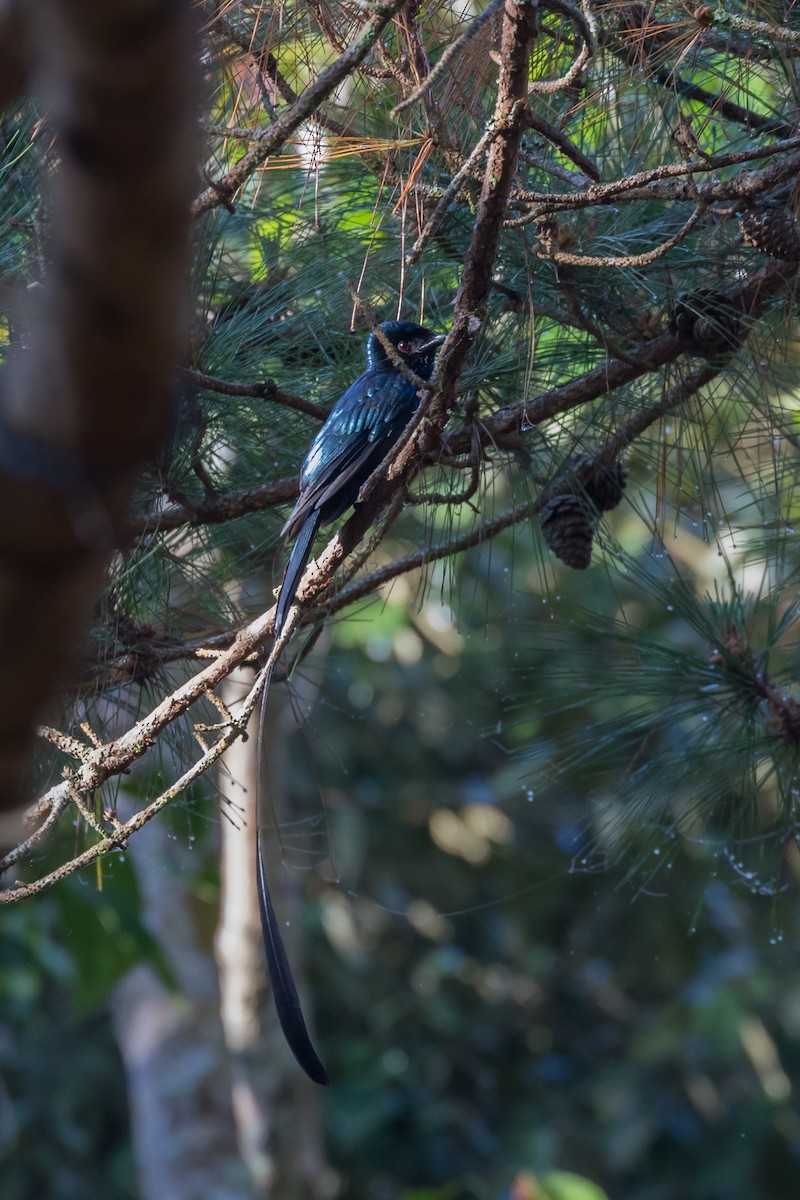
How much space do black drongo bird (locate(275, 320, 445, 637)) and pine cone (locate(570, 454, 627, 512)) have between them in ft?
1.24

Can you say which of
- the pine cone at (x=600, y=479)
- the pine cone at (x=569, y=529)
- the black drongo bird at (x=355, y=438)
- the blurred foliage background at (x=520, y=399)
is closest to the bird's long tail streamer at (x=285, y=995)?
the blurred foliage background at (x=520, y=399)

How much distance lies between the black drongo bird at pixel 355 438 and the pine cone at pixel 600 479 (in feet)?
1.24

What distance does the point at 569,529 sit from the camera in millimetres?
2328

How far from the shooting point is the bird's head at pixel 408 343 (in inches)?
89.1

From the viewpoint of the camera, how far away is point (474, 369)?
2264 millimetres

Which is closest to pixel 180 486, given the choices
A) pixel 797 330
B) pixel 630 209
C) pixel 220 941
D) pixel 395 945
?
pixel 630 209

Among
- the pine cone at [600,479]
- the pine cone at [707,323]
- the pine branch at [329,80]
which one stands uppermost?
the pine cone at [707,323]

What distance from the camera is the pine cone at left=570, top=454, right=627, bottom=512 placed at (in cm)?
241

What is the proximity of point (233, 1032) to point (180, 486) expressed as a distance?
369cm

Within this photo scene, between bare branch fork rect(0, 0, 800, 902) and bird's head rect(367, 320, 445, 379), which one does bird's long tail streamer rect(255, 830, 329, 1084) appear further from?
bird's head rect(367, 320, 445, 379)

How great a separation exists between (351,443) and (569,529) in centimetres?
48

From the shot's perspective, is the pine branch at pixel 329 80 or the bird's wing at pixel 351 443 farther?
the bird's wing at pixel 351 443

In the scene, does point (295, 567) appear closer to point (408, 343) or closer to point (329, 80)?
point (408, 343)

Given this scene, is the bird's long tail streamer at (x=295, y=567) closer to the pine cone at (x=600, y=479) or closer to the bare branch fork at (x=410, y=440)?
the bare branch fork at (x=410, y=440)
